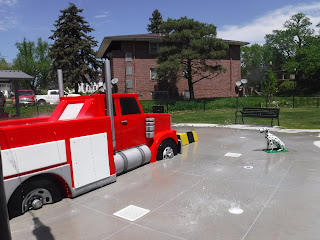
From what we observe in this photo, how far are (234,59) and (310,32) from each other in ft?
151

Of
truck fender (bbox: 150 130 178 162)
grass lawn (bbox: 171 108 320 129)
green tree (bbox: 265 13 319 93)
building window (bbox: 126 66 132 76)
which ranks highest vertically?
green tree (bbox: 265 13 319 93)

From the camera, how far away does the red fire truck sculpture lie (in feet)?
13.4

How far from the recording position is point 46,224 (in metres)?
3.96

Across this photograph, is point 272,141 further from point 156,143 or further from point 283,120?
point 283,120

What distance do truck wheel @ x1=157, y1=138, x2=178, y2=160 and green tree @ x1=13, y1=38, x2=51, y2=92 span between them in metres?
53.5

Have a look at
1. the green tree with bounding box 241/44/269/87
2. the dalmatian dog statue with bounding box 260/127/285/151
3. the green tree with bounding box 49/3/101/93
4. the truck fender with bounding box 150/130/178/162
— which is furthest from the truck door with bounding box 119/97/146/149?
the green tree with bounding box 241/44/269/87

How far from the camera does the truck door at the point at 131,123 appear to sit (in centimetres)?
633

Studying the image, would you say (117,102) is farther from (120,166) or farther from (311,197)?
(311,197)

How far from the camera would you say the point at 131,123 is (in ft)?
21.4

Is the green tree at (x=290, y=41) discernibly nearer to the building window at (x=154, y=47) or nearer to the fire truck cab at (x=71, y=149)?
the building window at (x=154, y=47)

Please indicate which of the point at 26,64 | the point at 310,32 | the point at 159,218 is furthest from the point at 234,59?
the point at 310,32

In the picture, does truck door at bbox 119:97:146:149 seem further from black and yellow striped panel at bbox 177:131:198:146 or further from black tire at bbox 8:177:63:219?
black and yellow striped panel at bbox 177:131:198:146

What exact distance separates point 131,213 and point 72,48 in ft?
131

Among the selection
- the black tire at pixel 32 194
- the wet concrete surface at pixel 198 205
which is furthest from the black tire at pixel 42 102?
the black tire at pixel 32 194
